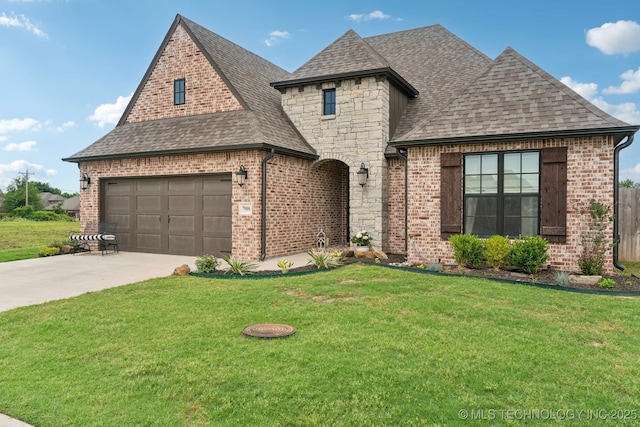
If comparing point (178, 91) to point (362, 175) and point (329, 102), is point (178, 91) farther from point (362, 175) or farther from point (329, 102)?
point (362, 175)

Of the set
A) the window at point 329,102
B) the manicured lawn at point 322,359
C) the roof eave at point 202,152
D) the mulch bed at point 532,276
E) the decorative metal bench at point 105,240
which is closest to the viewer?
the manicured lawn at point 322,359

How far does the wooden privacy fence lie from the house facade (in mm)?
3263

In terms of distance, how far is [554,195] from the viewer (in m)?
9.23

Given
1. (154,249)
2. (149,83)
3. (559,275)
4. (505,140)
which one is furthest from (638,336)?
(149,83)

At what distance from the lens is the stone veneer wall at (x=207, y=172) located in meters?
11.4

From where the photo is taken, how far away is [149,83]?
575 inches

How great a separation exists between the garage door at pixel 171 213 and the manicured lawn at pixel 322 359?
544 centimetres

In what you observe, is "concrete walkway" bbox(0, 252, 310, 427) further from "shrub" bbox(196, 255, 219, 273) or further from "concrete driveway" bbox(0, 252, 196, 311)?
"shrub" bbox(196, 255, 219, 273)

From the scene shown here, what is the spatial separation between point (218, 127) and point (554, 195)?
9433 mm

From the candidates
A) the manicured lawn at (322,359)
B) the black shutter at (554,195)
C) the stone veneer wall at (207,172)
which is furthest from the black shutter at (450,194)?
the stone veneer wall at (207,172)

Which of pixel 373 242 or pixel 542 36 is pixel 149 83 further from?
pixel 542 36

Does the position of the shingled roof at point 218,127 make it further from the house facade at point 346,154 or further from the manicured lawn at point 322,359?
the manicured lawn at point 322,359

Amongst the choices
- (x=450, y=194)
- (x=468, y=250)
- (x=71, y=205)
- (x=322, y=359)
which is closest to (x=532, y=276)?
(x=468, y=250)

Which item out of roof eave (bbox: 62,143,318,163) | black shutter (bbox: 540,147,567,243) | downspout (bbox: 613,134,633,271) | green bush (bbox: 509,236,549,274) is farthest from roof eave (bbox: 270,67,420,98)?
green bush (bbox: 509,236,549,274)
